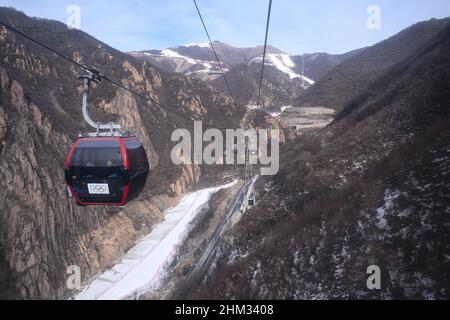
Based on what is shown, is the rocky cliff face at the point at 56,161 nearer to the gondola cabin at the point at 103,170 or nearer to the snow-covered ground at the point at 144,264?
the snow-covered ground at the point at 144,264

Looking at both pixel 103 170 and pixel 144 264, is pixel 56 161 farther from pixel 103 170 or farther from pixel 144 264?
pixel 103 170

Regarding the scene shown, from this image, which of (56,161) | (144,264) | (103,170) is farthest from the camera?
(56,161)

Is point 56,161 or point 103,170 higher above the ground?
point 103,170

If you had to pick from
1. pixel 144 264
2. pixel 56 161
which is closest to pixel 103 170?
pixel 144 264

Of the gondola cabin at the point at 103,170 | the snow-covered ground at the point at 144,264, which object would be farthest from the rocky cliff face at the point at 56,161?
the gondola cabin at the point at 103,170

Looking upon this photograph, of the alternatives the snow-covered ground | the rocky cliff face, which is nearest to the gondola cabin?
the rocky cliff face
